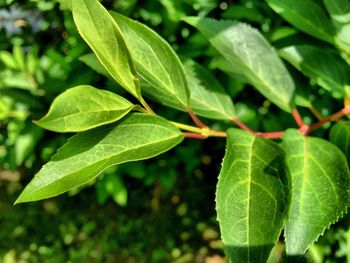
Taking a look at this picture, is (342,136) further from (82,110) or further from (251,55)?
(82,110)

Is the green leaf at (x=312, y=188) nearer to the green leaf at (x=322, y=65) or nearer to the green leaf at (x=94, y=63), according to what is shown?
the green leaf at (x=322, y=65)

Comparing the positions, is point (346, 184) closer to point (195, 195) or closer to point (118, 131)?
point (118, 131)

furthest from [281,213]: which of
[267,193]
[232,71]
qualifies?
[232,71]

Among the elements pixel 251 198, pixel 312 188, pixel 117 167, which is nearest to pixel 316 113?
pixel 312 188

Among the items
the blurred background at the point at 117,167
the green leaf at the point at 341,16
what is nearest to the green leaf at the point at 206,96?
the blurred background at the point at 117,167

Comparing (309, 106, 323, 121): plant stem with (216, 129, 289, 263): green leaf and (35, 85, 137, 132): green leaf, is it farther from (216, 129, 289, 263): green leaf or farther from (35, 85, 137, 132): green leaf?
(35, 85, 137, 132): green leaf

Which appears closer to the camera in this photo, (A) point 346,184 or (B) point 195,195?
(A) point 346,184
